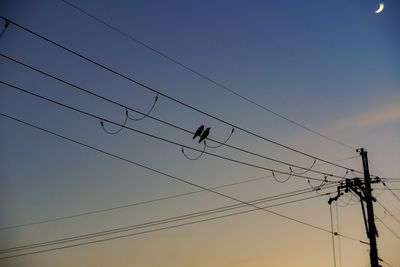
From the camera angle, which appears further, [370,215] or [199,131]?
[370,215]

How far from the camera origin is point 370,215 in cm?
2261

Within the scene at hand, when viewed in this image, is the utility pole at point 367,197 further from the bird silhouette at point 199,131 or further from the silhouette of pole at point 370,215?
the bird silhouette at point 199,131

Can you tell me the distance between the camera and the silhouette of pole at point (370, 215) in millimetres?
21680

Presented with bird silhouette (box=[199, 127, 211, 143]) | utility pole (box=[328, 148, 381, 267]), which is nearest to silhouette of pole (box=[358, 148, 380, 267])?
utility pole (box=[328, 148, 381, 267])

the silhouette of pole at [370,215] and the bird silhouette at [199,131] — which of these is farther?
the silhouette of pole at [370,215]

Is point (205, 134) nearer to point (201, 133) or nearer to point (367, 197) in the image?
point (201, 133)

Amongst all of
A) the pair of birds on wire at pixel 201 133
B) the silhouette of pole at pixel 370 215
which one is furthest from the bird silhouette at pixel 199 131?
the silhouette of pole at pixel 370 215

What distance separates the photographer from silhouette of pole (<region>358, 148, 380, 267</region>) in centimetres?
2168

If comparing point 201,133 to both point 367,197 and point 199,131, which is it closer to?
point 199,131

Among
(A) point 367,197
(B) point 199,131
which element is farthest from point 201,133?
(A) point 367,197

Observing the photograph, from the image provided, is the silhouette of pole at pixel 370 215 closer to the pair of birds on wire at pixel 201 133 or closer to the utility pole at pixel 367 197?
the utility pole at pixel 367 197

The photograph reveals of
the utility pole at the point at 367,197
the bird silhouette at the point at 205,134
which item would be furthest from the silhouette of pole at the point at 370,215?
the bird silhouette at the point at 205,134

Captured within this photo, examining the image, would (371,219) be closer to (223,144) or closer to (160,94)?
(223,144)

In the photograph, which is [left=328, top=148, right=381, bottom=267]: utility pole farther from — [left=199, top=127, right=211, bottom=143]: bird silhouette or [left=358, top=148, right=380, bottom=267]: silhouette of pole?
[left=199, top=127, right=211, bottom=143]: bird silhouette
